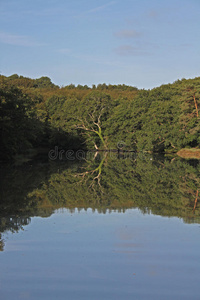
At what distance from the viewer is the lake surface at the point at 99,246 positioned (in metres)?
5.54

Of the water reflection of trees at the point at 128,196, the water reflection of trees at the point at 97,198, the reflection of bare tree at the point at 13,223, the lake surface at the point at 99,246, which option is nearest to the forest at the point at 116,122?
the water reflection of trees at the point at 97,198

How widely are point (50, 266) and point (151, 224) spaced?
427 cm

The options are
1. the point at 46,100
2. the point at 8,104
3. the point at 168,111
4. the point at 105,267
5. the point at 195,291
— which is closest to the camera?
the point at 195,291

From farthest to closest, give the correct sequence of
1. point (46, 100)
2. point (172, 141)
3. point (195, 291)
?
point (46, 100)
point (172, 141)
point (195, 291)

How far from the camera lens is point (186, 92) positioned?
51.6 m

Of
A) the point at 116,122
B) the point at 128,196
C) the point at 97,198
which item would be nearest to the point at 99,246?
the point at 97,198

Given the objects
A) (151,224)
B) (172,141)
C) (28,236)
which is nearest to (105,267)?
(28,236)

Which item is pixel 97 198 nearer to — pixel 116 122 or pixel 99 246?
pixel 99 246

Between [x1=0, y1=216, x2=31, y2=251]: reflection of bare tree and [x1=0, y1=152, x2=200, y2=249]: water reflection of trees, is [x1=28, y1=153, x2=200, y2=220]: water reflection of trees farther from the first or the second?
[x1=0, y1=216, x2=31, y2=251]: reflection of bare tree

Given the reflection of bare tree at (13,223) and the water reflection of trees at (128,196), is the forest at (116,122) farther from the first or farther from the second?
the reflection of bare tree at (13,223)

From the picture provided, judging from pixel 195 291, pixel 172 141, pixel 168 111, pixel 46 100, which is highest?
pixel 46 100

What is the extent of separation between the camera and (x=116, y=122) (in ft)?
219

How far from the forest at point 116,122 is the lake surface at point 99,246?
26657 millimetres

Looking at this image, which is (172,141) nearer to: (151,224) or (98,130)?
(98,130)
